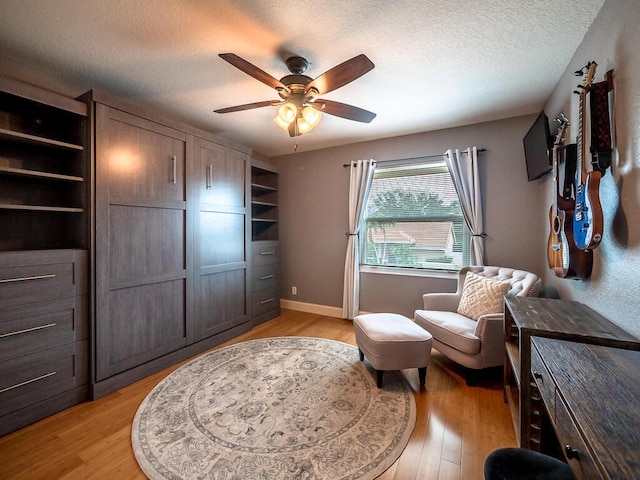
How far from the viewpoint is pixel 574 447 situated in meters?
0.70

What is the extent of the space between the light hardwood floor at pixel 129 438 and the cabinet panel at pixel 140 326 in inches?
8.9

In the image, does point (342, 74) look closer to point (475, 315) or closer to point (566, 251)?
point (566, 251)

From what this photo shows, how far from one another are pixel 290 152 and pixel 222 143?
1386mm

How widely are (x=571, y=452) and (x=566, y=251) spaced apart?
4.45 ft

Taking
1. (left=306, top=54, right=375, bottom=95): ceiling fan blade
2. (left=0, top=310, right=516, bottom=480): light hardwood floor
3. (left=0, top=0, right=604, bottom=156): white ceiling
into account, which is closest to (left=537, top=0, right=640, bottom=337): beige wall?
(left=0, top=0, right=604, bottom=156): white ceiling

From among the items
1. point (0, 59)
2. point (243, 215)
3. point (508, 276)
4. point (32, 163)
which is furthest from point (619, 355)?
point (0, 59)

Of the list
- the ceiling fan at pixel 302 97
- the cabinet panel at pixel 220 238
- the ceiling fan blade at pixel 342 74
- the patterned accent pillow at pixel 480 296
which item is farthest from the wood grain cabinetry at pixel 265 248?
the patterned accent pillow at pixel 480 296

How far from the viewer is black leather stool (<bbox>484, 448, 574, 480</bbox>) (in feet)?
2.60

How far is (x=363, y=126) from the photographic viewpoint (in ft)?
10.2

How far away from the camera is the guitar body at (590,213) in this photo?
133 cm

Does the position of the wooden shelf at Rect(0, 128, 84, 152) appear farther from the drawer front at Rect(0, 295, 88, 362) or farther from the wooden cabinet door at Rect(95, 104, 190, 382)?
the drawer front at Rect(0, 295, 88, 362)

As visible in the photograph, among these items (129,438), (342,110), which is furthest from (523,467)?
(342,110)

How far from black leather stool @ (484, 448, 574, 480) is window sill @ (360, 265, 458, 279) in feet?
8.14

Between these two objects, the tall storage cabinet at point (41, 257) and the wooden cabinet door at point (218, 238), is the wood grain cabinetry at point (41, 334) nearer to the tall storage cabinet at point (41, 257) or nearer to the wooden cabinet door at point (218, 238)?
the tall storage cabinet at point (41, 257)
